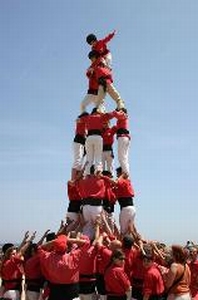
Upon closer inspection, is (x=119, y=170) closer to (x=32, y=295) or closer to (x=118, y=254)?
(x=32, y=295)

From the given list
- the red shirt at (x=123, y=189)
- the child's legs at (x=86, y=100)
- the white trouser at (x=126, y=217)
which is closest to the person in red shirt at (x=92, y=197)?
the red shirt at (x=123, y=189)

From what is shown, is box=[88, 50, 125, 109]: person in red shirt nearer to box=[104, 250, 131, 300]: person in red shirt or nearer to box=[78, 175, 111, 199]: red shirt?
box=[78, 175, 111, 199]: red shirt

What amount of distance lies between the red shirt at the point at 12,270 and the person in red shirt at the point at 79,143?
479 centimetres

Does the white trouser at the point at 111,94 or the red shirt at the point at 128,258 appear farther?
the white trouser at the point at 111,94

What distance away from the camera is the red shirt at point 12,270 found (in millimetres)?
10234

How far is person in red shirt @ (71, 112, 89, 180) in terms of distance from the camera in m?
14.9

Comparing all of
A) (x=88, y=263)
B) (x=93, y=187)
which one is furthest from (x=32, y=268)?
(x=93, y=187)

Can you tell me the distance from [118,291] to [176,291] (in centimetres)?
124

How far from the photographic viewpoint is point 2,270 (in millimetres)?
10320

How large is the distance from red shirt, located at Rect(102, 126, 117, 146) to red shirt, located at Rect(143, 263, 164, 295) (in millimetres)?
6330

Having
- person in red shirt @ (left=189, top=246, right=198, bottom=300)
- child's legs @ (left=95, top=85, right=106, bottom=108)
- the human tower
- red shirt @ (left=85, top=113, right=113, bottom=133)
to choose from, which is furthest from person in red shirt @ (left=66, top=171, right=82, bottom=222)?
person in red shirt @ (left=189, top=246, right=198, bottom=300)

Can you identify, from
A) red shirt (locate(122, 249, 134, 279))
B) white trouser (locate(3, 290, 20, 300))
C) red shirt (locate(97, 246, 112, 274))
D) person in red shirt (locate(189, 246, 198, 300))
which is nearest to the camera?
red shirt (locate(97, 246, 112, 274))

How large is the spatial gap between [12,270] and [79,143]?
562cm

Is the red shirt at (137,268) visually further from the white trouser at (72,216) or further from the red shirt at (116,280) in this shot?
the white trouser at (72,216)
